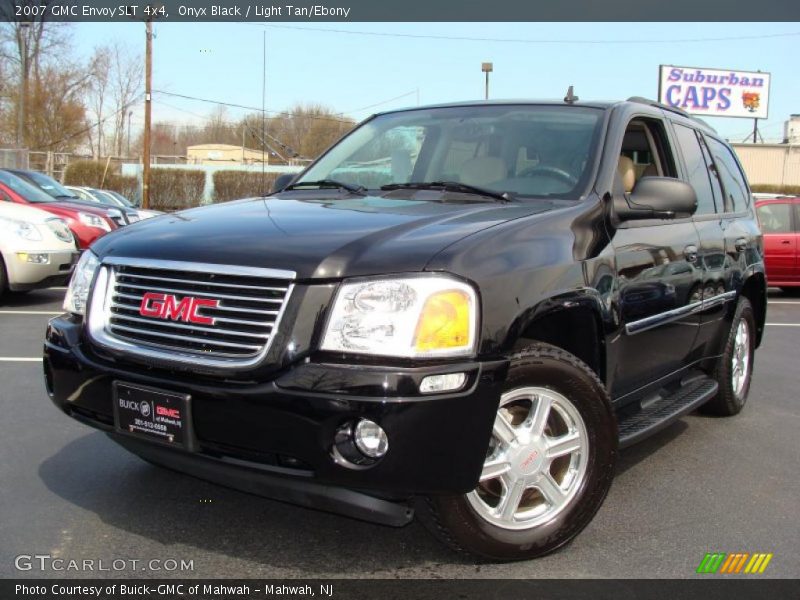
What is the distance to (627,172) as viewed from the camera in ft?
13.5

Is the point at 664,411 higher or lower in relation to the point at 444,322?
lower

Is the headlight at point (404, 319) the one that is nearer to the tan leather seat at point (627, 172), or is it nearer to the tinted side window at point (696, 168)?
the tan leather seat at point (627, 172)

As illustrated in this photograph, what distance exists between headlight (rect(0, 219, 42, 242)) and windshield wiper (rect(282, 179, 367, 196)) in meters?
6.16

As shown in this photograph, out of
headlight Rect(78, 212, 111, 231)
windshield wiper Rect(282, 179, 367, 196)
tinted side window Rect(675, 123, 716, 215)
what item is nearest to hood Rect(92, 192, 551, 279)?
windshield wiper Rect(282, 179, 367, 196)

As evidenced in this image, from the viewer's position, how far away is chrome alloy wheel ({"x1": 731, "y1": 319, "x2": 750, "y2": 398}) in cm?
514

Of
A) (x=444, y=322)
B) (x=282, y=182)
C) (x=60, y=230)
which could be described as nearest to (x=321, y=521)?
(x=444, y=322)

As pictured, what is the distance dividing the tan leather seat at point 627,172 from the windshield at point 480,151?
12.0 inches

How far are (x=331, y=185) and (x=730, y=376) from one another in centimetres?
282

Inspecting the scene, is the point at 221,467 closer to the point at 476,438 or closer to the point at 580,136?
the point at 476,438

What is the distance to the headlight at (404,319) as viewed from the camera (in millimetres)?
2482

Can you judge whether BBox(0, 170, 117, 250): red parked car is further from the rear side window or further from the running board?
the rear side window

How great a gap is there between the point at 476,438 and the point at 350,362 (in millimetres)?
475

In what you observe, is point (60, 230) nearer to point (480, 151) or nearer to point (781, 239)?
point (480, 151)

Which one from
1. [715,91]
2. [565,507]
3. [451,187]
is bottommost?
[565,507]
